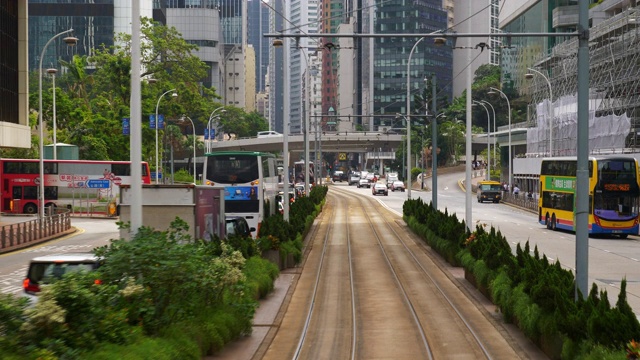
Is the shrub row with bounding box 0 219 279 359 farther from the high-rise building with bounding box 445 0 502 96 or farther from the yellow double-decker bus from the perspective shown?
the high-rise building with bounding box 445 0 502 96

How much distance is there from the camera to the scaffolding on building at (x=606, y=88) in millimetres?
63594

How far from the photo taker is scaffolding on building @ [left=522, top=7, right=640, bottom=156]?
2504 inches

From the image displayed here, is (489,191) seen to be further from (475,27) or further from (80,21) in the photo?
(80,21)

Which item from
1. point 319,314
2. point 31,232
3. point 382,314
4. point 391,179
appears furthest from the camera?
point 391,179

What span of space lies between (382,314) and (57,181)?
46822 mm

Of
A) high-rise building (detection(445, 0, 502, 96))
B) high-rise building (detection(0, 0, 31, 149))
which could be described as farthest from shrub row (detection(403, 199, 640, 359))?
high-rise building (detection(445, 0, 502, 96))

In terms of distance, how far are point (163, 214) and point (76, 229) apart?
27.6m

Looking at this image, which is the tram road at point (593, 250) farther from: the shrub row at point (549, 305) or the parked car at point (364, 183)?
the parked car at point (364, 183)

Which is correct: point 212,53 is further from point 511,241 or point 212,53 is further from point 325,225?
point 511,241

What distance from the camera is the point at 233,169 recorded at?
37.9m

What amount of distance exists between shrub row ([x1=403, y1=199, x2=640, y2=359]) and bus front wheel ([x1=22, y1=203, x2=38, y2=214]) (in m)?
42.9

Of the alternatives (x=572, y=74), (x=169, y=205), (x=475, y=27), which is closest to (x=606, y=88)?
(x=572, y=74)

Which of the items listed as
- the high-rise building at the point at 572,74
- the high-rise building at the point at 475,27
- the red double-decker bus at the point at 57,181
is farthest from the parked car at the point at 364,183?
the red double-decker bus at the point at 57,181

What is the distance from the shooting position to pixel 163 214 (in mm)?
26172
